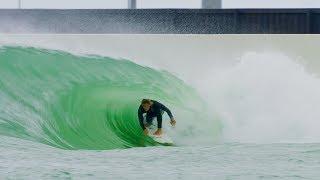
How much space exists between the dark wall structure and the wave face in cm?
124

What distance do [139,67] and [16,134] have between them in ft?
18.0

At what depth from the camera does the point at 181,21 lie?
22547 millimetres

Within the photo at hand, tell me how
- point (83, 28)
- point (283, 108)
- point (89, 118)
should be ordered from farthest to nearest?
point (83, 28) < point (283, 108) < point (89, 118)

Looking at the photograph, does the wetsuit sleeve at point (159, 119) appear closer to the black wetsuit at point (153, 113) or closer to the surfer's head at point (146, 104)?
the black wetsuit at point (153, 113)

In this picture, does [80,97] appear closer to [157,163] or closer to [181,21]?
[181,21]

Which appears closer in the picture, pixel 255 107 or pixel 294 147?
pixel 294 147

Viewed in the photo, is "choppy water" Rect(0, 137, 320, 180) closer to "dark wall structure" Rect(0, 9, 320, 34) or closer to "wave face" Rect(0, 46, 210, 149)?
"wave face" Rect(0, 46, 210, 149)

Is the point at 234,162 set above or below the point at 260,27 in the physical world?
below

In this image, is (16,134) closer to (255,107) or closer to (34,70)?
(34,70)

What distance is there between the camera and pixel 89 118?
19344 millimetres

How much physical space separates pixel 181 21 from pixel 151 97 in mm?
2249

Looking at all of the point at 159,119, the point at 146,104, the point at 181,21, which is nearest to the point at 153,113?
the point at 146,104

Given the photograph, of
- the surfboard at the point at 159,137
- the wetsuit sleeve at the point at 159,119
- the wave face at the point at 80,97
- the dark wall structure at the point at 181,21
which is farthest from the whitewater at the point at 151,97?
the dark wall structure at the point at 181,21

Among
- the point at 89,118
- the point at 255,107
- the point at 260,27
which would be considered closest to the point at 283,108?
the point at 255,107
